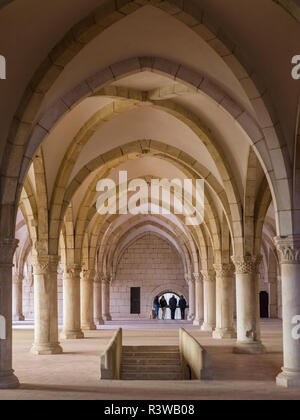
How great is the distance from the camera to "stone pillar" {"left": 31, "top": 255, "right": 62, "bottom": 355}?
12695mm

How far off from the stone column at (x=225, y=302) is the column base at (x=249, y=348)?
3.44 m

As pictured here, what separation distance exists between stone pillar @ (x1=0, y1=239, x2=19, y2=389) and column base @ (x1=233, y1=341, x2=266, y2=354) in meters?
5.37

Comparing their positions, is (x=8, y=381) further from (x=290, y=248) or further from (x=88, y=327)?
(x=88, y=327)

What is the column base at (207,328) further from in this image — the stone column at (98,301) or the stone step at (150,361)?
the stone step at (150,361)

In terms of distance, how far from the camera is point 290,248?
8547mm

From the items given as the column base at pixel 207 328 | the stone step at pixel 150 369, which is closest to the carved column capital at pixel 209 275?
the column base at pixel 207 328

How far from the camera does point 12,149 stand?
8.55 meters

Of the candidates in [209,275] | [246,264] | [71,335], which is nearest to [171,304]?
[209,275]

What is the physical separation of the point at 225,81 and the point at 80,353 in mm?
6296

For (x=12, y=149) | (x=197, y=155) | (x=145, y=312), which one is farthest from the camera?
(x=145, y=312)

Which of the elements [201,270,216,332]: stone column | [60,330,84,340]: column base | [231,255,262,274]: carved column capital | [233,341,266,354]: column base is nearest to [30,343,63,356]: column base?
[233,341,266,354]: column base
